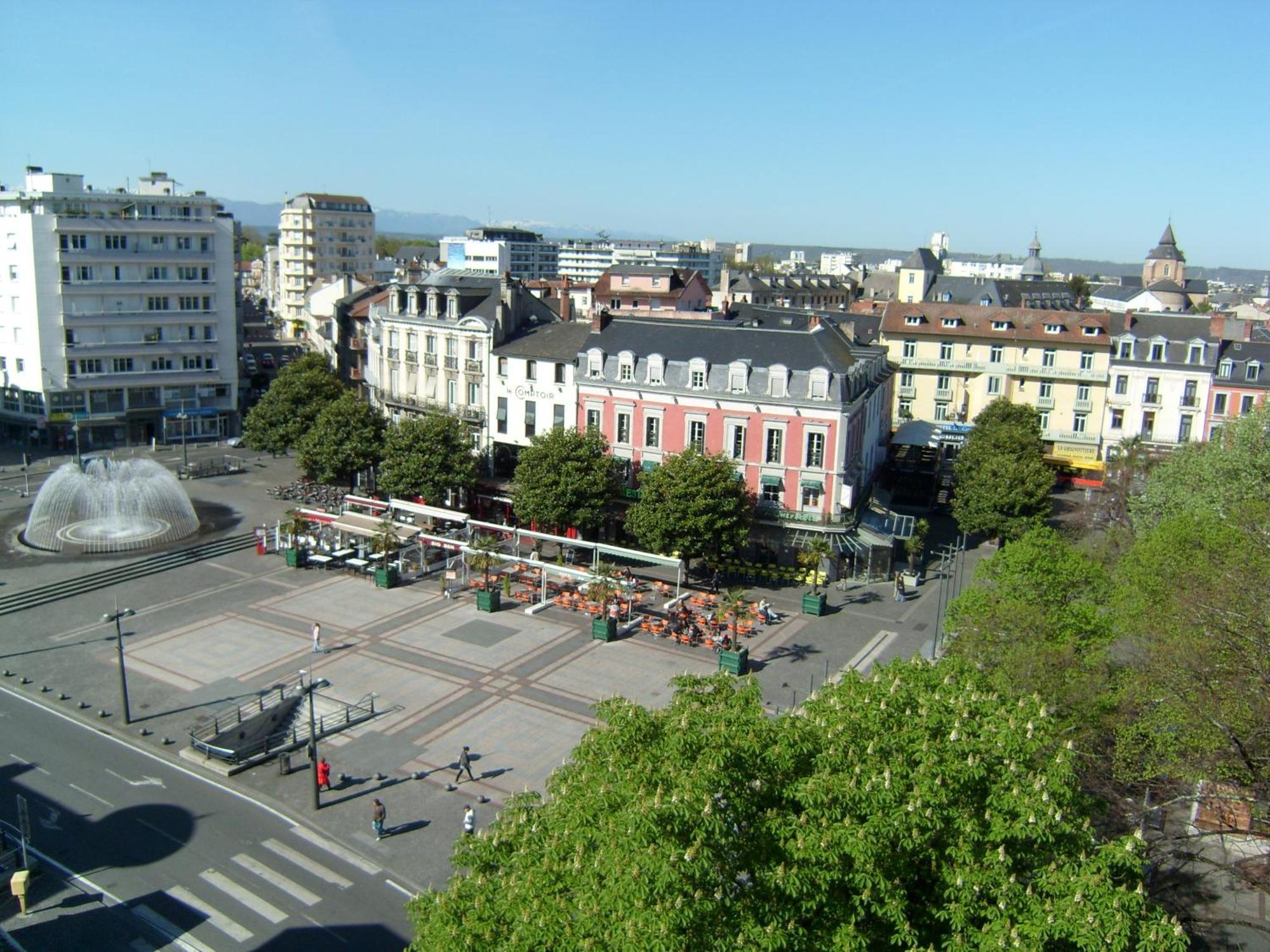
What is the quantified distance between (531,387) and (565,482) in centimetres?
1117

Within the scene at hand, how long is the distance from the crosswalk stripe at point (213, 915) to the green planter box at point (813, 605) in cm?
2784

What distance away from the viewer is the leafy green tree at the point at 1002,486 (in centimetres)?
5288

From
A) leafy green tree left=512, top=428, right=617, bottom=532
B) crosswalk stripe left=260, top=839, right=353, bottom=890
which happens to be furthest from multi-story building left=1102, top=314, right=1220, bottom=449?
crosswalk stripe left=260, top=839, right=353, bottom=890

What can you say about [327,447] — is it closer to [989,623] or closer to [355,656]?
[355,656]

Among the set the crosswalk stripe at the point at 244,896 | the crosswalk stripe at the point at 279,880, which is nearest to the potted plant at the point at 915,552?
the crosswalk stripe at the point at 279,880

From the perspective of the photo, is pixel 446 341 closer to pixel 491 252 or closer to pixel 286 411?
pixel 286 411

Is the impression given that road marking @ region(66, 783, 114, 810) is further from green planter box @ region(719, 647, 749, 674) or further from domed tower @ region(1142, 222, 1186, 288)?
domed tower @ region(1142, 222, 1186, 288)

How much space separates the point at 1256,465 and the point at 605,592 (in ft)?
86.6

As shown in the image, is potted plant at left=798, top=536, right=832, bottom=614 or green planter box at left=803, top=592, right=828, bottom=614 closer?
green planter box at left=803, top=592, right=828, bottom=614

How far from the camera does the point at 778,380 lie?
1933 inches

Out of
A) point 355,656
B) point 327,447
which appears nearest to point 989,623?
point 355,656

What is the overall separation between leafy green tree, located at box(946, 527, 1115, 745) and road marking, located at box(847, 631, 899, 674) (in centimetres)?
656

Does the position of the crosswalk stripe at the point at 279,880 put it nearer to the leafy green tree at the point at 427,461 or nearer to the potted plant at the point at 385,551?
the potted plant at the point at 385,551

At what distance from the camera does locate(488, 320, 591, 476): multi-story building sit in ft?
185
